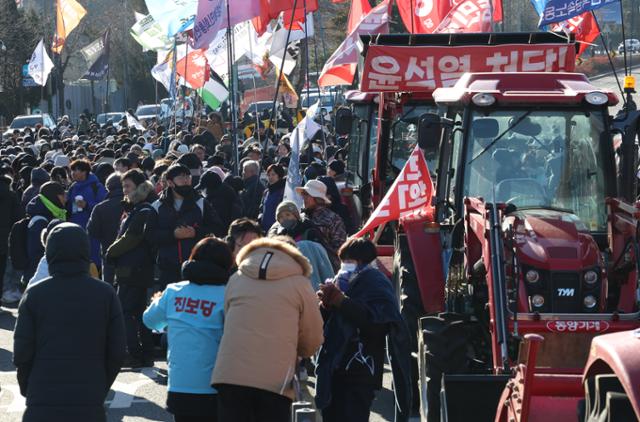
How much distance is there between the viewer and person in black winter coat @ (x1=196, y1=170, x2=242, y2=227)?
1313cm

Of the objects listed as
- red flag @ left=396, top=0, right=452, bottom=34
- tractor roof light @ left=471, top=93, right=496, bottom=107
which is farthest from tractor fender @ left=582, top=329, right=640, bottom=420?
red flag @ left=396, top=0, right=452, bottom=34

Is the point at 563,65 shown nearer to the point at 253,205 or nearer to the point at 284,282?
the point at 253,205

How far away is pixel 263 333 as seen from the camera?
6676 mm

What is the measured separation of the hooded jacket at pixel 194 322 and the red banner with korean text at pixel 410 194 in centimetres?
341

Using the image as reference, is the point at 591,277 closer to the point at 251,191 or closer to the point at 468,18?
the point at 251,191

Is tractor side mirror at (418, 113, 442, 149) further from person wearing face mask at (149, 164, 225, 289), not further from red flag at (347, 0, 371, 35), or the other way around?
red flag at (347, 0, 371, 35)

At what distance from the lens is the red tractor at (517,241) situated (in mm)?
8008

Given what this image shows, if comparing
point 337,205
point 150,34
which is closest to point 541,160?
point 337,205

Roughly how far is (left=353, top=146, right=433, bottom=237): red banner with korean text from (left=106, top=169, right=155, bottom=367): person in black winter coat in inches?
92.5

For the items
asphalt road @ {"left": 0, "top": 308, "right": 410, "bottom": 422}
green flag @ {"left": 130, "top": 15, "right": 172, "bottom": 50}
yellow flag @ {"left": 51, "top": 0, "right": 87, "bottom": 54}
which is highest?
yellow flag @ {"left": 51, "top": 0, "right": 87, "bottom": 54}

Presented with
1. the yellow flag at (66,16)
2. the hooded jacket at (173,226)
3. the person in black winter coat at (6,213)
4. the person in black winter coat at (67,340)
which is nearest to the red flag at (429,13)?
the person in black winter coat at (6,213)

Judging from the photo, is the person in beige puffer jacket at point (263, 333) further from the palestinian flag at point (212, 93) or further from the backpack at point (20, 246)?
the palestinian flag at point (212, 93)

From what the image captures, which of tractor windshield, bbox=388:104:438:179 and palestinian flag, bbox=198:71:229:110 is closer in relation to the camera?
tractor windshield, bbox=388:104:438:179

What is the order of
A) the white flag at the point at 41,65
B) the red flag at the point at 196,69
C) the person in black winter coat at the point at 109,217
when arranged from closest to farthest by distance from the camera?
the person in black winter coat at the point at 109,217 < the red flag at the point at 196,69 < the white flag at the point at 41,65
